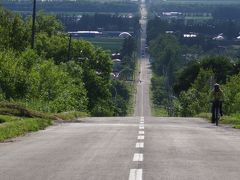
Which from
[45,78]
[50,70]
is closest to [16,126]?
[45,78]

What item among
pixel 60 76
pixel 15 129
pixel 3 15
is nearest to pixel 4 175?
pixel 15 129

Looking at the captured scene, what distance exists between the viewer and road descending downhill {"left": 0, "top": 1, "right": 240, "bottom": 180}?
1242 cm

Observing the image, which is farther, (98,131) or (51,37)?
(51,37)

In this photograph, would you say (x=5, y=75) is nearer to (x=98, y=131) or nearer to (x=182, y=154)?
(x=98, y=131)

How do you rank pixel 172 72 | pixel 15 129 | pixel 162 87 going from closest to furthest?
pixel 15 129
pixel 162 87
pixel 172 72

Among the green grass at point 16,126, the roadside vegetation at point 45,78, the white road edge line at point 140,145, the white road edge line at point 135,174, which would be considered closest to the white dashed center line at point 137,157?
the white road edge line at point 135,174

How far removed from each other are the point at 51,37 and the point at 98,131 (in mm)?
68408

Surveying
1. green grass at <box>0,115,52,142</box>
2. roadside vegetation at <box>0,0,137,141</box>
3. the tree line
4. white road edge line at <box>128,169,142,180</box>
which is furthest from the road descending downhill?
the tree line

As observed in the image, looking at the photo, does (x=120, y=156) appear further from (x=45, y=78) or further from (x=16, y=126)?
(x=45, y=78)

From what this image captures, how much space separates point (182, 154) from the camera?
15633 mm

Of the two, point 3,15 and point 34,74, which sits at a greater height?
point 3,15

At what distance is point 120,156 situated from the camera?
15062 mm

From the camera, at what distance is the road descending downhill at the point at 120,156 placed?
12422 mm

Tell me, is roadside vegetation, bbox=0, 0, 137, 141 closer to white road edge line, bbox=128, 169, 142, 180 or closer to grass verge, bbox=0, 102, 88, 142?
grass verge, bbox=0, 102, 88, 142
